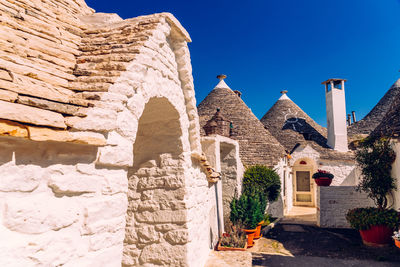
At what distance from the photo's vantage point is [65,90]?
199 centimetres

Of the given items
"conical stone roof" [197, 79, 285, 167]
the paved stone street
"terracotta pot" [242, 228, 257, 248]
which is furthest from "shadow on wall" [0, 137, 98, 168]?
"conical stone roof" [197, 79, 285, 167]

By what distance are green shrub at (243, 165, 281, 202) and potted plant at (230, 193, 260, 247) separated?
4.24ft

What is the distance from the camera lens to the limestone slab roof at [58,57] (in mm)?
1562

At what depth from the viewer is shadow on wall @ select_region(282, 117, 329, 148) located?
16.6m

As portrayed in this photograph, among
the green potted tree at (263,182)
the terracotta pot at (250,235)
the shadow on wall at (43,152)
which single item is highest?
the shadow on wall at (43,152)

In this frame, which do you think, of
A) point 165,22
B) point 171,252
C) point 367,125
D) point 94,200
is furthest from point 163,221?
point 367,125

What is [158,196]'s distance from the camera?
3463mm

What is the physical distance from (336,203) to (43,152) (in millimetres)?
9822

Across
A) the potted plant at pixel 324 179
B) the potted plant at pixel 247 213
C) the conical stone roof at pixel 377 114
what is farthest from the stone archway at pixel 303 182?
the potted plant at pixel 247 213

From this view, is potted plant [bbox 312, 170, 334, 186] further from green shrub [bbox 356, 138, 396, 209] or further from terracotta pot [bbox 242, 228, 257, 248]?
terracotta pot [bbox 242, 228, 257, 248]

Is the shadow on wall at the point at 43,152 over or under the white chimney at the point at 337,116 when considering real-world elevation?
under

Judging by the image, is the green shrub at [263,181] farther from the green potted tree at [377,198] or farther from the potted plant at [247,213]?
the green potted tree at [377,198]

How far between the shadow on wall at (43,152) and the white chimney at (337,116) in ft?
53.6

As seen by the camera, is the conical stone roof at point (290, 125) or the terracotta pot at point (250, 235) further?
the conical stone roof at point (290, 125)
